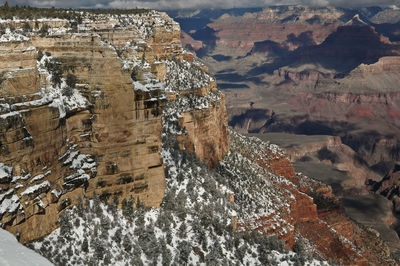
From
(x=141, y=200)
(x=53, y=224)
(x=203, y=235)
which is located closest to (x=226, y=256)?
(x=203, y=235)

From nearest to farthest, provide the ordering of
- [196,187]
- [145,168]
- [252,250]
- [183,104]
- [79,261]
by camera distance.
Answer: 1. [79,261]
2. [145,168]
3. [252,250]
4. [196,187]
5. [183,104]

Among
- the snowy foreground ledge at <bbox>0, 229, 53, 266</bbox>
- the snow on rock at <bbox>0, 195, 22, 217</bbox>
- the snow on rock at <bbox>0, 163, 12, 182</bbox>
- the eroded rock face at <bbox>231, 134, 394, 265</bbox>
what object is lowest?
the eroded rock face at <bbox>231, 134, 394, 265</bbox>

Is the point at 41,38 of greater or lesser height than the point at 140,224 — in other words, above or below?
above

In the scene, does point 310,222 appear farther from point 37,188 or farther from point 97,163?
point 37,188

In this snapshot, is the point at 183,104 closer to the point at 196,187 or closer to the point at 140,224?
the point at 196,187

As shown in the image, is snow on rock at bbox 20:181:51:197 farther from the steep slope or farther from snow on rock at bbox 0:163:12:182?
the steep slope

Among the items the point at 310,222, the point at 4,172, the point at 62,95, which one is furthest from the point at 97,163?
the point at 310,222

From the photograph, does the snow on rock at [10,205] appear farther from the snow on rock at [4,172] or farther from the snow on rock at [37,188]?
the snow on rock at [4,172]

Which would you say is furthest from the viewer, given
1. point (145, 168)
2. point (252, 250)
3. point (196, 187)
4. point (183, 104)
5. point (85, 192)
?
point (183, 104)

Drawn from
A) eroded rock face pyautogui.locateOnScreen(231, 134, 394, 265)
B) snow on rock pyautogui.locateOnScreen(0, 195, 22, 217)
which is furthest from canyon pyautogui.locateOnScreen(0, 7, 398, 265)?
eroded rock face pyautogui.locateOnScreen(231, 134, 394, 265)
